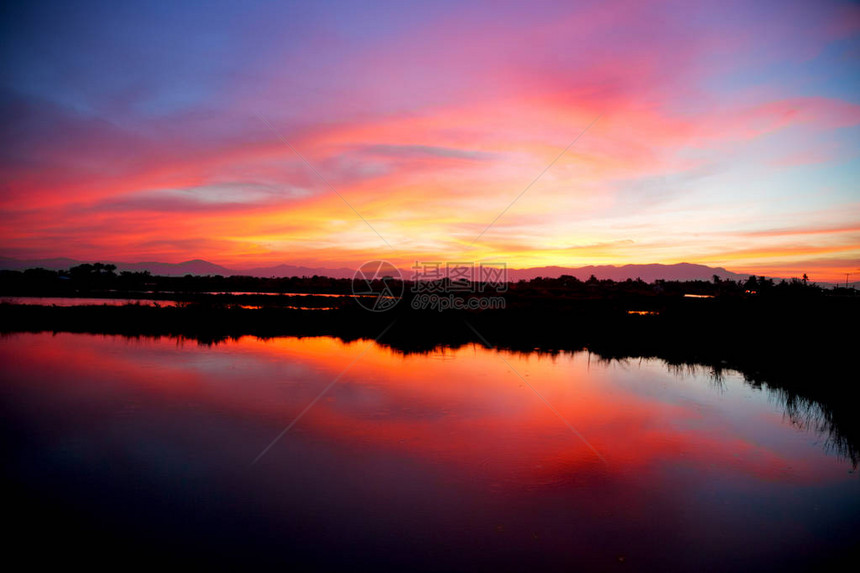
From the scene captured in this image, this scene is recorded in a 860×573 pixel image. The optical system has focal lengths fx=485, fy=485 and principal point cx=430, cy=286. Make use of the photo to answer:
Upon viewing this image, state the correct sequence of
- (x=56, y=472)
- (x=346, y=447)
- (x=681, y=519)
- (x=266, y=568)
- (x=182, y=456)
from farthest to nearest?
(x=346, y=447), (x=182, y=456), (x=56, y=472), (x=681, y=519), (x=266, y=568)

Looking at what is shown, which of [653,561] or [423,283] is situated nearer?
[653,561]

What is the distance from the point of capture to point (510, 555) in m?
5.47

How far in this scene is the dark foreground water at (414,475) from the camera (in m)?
5.55

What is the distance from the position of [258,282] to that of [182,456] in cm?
6585

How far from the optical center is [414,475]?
7.55 m

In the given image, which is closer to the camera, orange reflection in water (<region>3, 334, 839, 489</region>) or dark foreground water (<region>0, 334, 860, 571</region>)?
dark foreground water (<region>0, 334, 860, 571</region>)

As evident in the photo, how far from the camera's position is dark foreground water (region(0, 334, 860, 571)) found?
219 inches

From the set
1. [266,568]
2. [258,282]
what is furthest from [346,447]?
[258,282]

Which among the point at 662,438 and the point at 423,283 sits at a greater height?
the point at 423,283

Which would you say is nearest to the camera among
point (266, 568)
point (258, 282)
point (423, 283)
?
point (266, 568)

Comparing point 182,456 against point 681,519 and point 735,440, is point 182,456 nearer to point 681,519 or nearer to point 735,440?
point 681,519

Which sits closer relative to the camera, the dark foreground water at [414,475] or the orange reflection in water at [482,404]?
the dark foreground water at [414,475]

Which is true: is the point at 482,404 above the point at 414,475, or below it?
above

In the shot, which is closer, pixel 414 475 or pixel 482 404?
pixel 414 475
